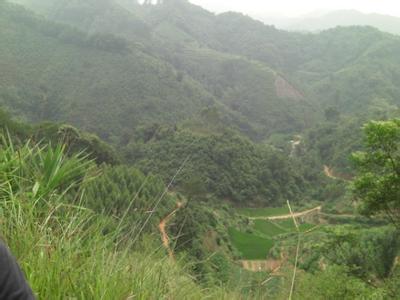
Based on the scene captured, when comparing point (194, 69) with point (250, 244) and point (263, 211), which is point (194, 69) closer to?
point (263, 211)

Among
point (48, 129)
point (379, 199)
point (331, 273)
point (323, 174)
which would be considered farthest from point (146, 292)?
point (323, 174)

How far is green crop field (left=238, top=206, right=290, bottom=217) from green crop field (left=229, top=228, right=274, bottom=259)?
7.47 meters

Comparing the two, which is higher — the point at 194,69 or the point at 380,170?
the point at 380,170

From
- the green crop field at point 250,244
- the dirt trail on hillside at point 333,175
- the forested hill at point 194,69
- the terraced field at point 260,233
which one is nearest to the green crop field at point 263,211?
the terraced field at point 260,233

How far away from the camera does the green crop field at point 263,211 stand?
33.6 metres

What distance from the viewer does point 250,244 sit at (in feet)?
79.5

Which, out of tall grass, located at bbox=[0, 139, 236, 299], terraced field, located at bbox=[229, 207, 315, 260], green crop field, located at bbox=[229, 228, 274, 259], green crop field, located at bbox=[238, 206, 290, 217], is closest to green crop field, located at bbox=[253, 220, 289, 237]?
terraced field, located at bbox=[229, 207, 315, 260]

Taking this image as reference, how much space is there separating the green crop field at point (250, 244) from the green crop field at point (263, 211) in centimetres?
747

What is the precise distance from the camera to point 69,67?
60.2m

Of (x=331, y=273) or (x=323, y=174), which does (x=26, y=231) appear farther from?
(x=323, y=174)

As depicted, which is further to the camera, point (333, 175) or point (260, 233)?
point (333, 175)

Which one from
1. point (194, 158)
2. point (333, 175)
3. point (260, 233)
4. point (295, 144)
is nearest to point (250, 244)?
point (260, 233)

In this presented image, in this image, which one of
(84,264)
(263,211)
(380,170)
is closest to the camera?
(84,264)

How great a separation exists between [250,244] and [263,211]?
10.9m
